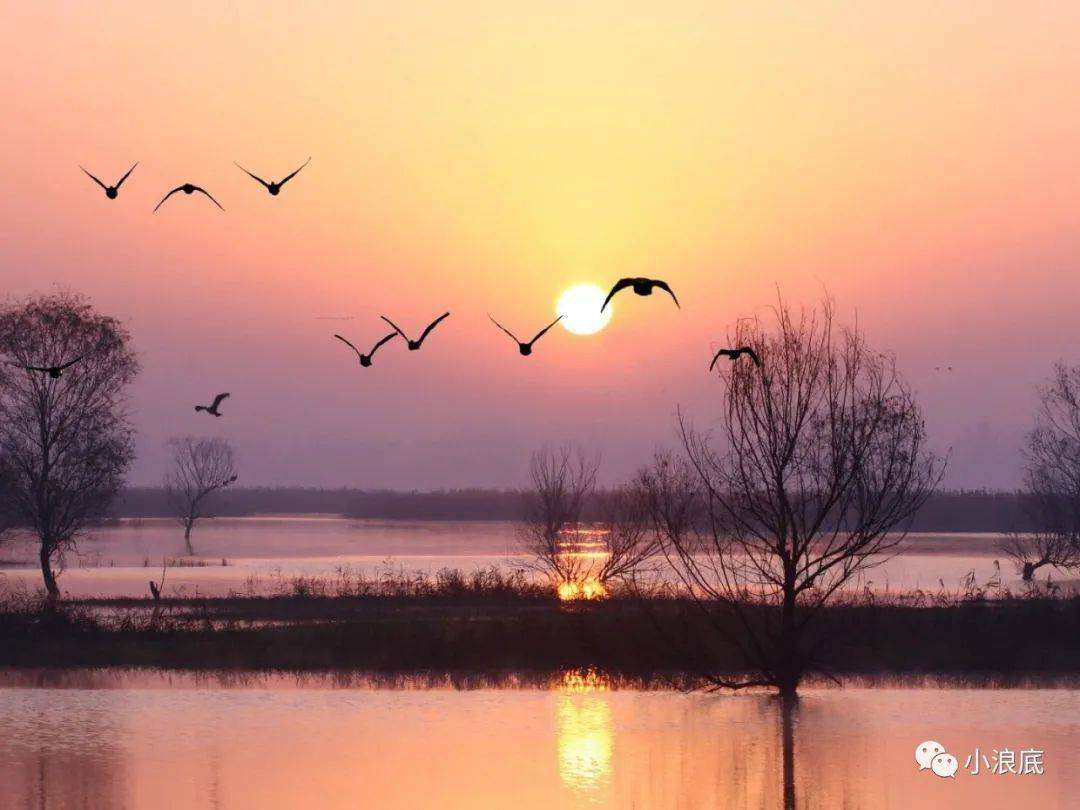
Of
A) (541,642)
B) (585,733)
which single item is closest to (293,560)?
(541,642)

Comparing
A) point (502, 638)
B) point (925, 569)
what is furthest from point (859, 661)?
point (925, 569)

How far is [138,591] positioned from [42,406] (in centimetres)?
930

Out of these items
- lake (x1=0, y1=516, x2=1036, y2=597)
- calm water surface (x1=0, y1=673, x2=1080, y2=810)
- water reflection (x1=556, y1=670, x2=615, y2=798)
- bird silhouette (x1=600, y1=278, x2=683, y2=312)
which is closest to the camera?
bird silhouette (x1=600, y1=278, x2=683, y2=312)

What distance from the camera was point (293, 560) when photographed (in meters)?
91.4

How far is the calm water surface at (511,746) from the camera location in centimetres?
2139

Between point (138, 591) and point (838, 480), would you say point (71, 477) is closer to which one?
point (138, 591)

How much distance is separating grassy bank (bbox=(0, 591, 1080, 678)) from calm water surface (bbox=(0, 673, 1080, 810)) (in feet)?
12.1

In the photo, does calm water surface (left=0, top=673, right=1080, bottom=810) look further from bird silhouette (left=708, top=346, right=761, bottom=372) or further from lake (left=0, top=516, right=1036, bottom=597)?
lake (left=0, top=516, right=1036, bottom=597)

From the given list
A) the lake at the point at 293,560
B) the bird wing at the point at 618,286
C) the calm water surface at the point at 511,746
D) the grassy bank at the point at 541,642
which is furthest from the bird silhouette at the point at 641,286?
the lake at the point at 293,560

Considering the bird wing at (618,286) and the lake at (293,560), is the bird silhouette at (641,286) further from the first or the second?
the lake at (293,560)

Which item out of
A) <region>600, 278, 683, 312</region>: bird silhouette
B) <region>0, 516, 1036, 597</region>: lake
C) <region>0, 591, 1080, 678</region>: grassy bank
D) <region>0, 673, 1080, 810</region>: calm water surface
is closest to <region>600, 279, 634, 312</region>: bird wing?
<region>600, 278, 683, 312</region>: bird silhouette

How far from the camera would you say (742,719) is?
90.9ft

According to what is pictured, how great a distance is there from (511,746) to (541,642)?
43.6 ft

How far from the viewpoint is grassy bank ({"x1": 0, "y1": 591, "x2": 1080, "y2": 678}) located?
3669 centimetres
